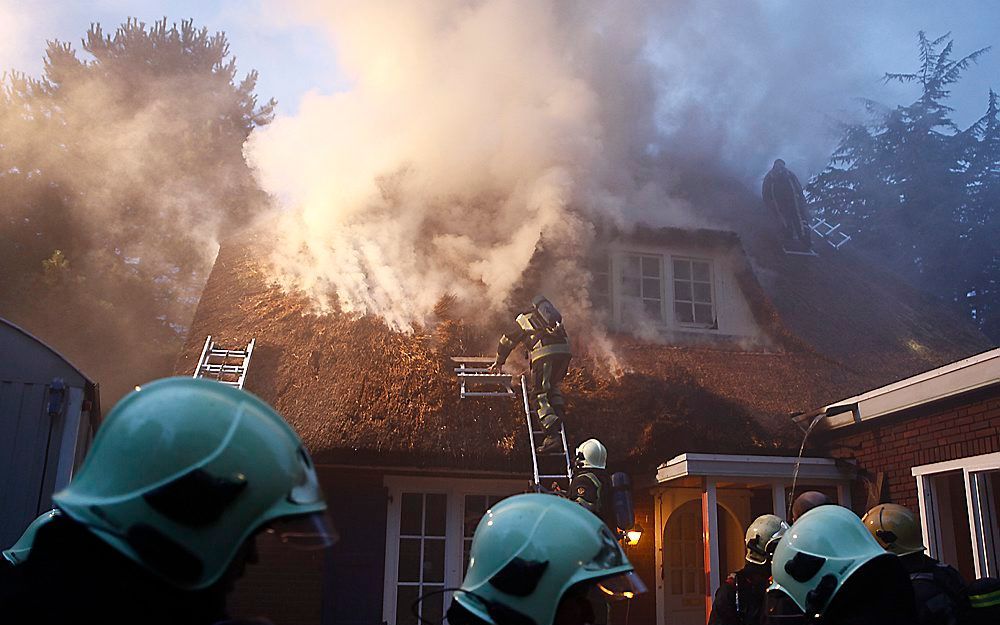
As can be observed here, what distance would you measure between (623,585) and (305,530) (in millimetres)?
1196

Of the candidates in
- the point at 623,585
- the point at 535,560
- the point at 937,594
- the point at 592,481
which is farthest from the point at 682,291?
the point at 535,560

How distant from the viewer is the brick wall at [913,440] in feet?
23.1

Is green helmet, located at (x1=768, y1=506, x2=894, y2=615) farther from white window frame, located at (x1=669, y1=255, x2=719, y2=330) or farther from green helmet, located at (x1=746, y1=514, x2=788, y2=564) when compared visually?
white window frame, located at (x1=669, y1=255, x2=719, y2=330)

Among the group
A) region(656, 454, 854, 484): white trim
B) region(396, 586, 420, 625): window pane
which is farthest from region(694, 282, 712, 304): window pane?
region(396, 586, 420, 625): window pane

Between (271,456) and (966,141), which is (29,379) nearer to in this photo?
(271,456)

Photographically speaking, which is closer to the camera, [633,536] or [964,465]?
[964,465]

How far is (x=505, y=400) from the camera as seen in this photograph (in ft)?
29.8

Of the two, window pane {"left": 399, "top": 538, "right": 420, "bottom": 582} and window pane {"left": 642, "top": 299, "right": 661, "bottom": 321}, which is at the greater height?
window pane {"left": 642, "top": 299, "right": 661, "bottom": 321}

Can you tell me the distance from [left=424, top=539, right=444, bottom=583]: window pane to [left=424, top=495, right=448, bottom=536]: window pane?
0.34 ft

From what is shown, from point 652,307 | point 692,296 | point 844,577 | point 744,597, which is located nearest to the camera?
point 844,577

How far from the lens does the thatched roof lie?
8.51 m

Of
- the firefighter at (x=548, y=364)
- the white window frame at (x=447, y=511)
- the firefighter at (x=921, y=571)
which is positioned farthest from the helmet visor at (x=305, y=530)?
the white window frame at (x=447, y=511)

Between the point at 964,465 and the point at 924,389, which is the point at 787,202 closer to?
the point at 924,389

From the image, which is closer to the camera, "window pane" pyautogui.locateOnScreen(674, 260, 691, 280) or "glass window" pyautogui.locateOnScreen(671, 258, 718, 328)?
"glass window" pyautogui.locateOnScreen(671, 258, 718, 328)
